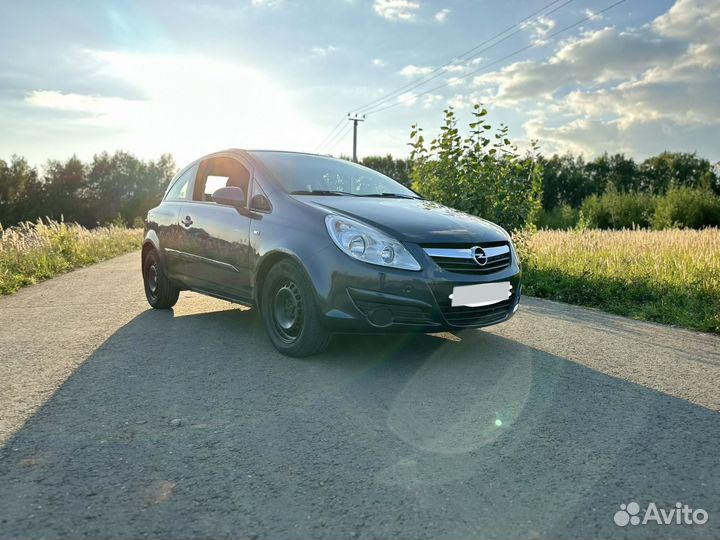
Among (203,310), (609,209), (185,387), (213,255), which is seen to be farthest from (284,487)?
(609,209)

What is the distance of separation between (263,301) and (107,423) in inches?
69.2

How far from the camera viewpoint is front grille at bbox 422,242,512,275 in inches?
168

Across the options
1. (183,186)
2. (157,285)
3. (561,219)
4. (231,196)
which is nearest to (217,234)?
(231,196)

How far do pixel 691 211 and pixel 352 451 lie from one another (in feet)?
85.5

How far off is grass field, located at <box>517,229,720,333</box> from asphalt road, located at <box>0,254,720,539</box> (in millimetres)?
1398

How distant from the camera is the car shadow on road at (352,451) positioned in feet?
7.54

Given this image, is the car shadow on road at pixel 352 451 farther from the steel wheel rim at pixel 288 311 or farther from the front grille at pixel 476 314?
the front grille at pixel 476 314

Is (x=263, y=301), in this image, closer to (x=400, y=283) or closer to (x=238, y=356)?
(x=238, y=356)

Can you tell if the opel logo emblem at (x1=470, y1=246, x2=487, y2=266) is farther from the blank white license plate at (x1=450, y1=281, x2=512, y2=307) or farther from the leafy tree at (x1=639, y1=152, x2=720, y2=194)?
the leafy tree at (x1=639, y1=152, x2=720, y2=194)

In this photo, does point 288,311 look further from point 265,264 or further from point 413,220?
point 413,220

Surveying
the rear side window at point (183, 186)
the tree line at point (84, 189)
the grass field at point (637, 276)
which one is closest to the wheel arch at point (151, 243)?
the rear side window at point (183, 186)

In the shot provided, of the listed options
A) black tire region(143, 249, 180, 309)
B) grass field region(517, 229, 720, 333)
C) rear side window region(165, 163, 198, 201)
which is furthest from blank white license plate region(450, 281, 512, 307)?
black tire region(143, 249, 180, 309)

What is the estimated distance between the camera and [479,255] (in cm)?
448

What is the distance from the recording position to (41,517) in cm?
229
